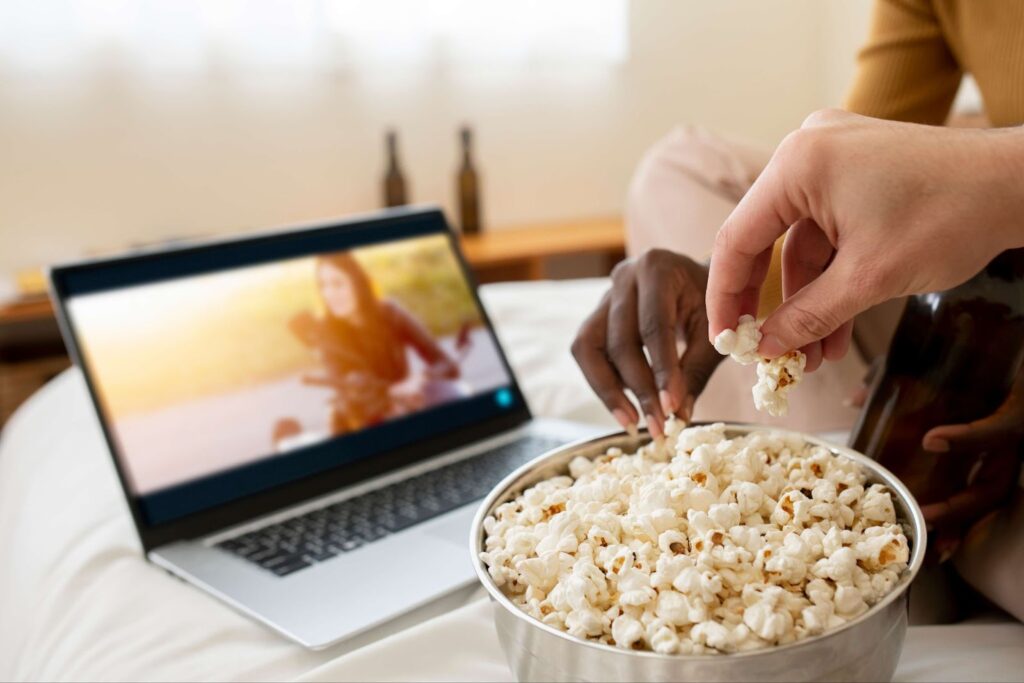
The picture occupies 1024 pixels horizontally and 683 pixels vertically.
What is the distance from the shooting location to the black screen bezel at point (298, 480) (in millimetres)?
981

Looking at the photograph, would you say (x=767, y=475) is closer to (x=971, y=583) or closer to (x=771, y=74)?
(x=971, y=583)

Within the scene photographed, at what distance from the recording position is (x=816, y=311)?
1.99ft

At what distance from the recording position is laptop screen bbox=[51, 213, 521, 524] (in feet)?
3.37

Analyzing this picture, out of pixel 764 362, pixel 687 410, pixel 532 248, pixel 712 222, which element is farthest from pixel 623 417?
pixel 532 248

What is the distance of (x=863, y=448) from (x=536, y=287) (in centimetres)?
105

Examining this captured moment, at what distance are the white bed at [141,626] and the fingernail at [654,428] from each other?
20cm

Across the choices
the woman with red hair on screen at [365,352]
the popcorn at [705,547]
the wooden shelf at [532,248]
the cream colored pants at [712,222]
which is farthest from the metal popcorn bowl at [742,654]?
the wooden shelf at [532,248]

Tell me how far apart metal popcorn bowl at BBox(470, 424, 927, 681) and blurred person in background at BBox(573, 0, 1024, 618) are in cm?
20

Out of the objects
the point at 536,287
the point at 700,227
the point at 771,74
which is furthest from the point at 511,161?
the point at 700,227

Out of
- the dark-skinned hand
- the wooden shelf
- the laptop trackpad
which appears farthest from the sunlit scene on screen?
the wooden shelf

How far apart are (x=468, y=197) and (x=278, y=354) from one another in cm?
197

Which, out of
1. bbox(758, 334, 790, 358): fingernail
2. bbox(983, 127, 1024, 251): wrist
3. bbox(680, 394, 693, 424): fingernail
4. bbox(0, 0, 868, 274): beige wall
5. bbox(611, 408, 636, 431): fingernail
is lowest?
bbox(0, 0, 868, 274): beige wall

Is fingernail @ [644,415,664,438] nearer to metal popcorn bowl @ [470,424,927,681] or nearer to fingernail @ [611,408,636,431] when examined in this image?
fingernail @ [611,408,636,431]

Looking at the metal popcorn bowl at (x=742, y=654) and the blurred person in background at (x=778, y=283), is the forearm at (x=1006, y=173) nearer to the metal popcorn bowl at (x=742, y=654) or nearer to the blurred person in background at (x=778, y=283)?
the blurred person in background at (x=778, y=283)
